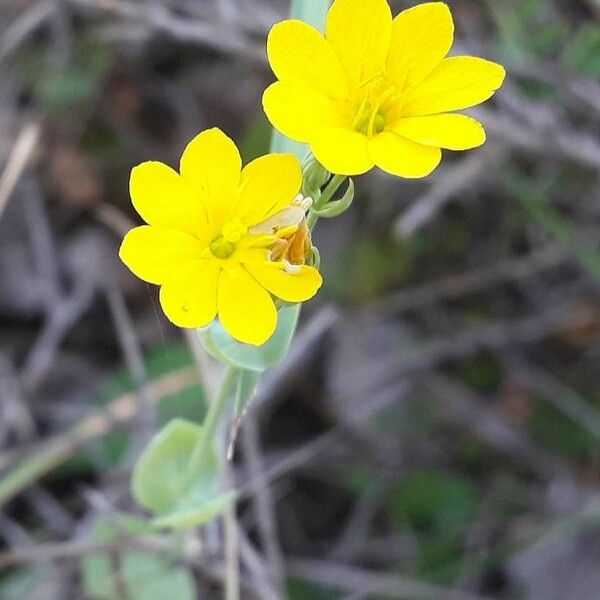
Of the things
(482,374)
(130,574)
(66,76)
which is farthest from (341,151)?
(66,76)

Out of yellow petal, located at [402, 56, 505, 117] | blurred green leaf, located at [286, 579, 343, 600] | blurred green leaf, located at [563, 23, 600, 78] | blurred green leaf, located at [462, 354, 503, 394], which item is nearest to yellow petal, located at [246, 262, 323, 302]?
yellow petal, located at [402, 56, 505, 117]

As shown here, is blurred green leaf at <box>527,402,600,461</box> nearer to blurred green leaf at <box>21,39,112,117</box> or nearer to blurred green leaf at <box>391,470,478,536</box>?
blurred green leaf at <box>391,470,478,536</box>

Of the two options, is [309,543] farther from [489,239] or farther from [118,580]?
[489,239]

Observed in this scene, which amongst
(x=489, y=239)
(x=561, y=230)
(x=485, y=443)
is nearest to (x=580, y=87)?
(x=561, y=230)

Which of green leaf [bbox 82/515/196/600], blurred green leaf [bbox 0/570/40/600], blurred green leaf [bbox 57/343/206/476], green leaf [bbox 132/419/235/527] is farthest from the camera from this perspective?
blurred green leaf [bbox 57/343/206/476]

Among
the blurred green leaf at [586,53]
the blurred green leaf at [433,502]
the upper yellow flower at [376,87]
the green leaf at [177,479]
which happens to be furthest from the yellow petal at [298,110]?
the blurred green leaf at [433,502]
